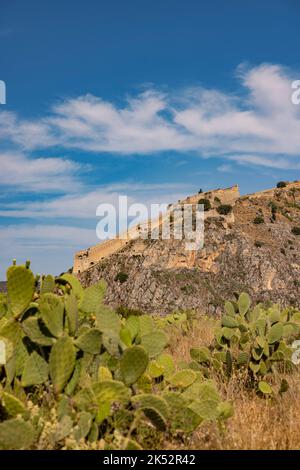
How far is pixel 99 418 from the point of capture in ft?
7.59

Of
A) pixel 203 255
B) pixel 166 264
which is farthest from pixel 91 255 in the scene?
pixel 203 255

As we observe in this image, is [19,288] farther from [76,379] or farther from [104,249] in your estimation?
[104,249]

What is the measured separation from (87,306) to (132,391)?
28.8 inches

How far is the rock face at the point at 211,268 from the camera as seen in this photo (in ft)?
139

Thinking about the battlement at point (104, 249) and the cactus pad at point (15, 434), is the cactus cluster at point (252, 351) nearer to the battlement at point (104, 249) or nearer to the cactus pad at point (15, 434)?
the cactus pad at point (15, 434)

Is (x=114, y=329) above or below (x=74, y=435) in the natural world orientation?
above

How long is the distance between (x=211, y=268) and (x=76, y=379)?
4473 cm

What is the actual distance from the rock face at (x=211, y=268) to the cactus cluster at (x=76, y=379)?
123 ft

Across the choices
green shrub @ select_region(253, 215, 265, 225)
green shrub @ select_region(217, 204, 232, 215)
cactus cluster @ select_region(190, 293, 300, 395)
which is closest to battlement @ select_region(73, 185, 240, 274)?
green shrub @ select_region(217, 204, 232, 215)

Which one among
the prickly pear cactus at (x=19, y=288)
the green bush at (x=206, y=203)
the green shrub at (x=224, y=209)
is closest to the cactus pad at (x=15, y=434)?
the prickly pear cactus at (x=19, y=288)

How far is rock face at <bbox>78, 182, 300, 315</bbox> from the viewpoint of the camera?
139 feet

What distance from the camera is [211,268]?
153 ft
